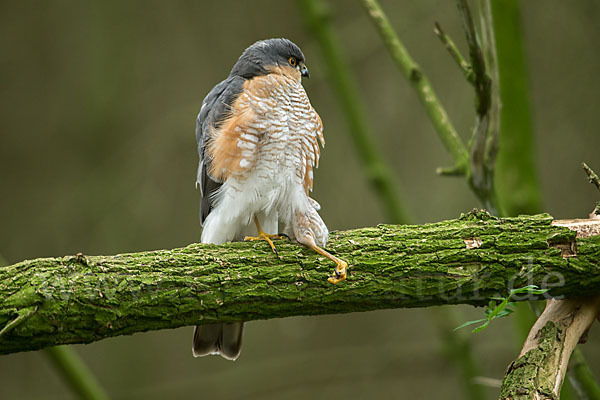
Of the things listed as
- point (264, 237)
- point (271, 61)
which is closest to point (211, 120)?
point (271, 61)

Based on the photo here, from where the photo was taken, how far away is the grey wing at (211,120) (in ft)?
10.2

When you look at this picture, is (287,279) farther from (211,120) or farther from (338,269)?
(211,120)

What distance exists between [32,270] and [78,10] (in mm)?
4838

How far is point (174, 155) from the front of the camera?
610 centimetres

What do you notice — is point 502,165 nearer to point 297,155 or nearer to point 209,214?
point 297,155

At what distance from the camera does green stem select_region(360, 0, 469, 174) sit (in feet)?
10.6

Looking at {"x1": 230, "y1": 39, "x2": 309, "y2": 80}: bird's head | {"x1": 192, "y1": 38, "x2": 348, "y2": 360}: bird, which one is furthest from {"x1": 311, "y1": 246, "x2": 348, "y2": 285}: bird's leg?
{"x1": 230, "y1": 39, "x2": 309, "y2": 80}: bird's head

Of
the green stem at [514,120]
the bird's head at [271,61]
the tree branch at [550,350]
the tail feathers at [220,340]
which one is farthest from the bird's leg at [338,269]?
the green stem at [514,120]

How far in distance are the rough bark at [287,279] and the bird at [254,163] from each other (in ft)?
1.57

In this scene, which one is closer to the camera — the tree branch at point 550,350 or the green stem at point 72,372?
the tree branch at point 550,350

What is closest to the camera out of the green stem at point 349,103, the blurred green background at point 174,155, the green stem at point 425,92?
the green stem at point 425,92

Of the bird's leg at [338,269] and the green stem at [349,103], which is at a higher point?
the green stem at [349,103]

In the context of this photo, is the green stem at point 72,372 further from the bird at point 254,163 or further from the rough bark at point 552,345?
the rough bark at point 552,345

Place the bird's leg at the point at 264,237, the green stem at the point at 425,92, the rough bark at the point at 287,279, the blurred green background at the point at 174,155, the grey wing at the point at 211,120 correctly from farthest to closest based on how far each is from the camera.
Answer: the blurred green background at the point at 174,155, the green stem at the point at 425,92, the grey wing at the point at 211,120, the bird's leg at the point at 264,237, the rough bark at the point at 287,279
